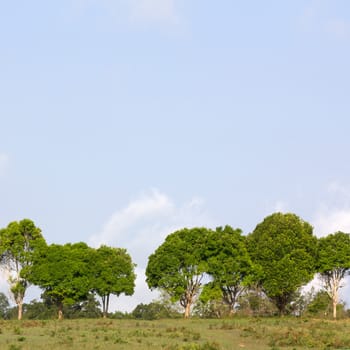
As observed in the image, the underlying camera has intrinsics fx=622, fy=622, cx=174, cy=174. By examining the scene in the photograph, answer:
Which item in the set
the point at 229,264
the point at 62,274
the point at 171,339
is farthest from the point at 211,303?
the point at 171,339

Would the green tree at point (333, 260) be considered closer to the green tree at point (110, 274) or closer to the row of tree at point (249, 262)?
the row of tree at point (249, 262)

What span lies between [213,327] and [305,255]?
33.6 m

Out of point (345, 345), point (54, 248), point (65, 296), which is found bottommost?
point (345, 345)

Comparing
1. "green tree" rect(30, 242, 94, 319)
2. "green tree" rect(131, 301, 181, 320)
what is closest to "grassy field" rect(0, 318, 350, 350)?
"green tree" rect(30, 242, 94, 319)

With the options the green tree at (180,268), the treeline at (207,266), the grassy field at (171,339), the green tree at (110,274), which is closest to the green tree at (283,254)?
the treeline at (207,266)

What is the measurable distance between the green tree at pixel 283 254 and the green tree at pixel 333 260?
159 centimetres

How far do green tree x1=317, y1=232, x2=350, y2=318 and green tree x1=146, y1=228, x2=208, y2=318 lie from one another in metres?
18.3

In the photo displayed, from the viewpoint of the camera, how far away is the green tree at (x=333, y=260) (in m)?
96.1

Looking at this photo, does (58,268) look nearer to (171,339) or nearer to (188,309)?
(188,309)

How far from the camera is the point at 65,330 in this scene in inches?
2282

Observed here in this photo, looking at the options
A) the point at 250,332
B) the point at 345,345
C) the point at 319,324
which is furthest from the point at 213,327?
the point at 345,345

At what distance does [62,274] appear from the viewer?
3814 inches

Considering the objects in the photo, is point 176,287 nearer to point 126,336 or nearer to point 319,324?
point 319,324

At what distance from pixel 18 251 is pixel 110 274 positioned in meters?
14.9
